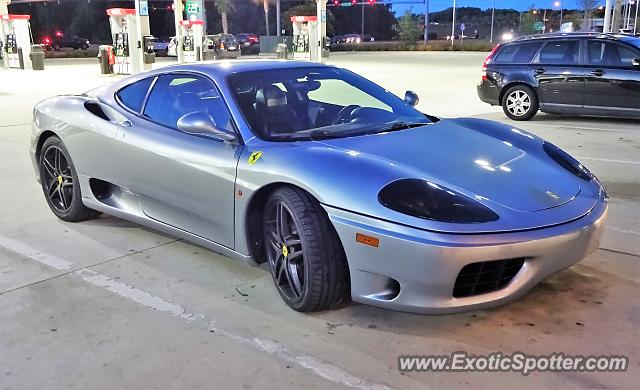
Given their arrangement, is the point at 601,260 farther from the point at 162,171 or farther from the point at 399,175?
the point at 162,171

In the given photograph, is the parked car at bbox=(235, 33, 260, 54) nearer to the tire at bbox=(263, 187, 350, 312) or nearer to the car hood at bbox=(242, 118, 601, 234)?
the car hood at bbox=(242, 118, 601, 234)

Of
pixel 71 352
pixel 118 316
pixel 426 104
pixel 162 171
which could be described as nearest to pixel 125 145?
pixel 162 171

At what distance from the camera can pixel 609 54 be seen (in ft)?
33.4

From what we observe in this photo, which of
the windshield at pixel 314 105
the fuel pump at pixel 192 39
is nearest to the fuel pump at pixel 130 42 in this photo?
the fuel pump at pixel 192 39

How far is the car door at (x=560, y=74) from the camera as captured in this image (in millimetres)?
10461

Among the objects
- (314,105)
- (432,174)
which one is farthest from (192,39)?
(432,174)

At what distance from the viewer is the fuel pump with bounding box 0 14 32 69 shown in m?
27.1

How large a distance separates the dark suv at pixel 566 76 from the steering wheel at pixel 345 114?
24.0ft

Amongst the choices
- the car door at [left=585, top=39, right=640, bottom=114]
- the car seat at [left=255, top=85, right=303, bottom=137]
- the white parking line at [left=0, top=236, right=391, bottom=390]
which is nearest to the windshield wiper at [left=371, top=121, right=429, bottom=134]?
the car seat at [left=255, top=85, right=303, bottom=137]

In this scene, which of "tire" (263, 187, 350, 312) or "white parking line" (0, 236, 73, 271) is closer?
"tire" (263, 187, 350, 312)

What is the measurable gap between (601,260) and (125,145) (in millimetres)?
3396

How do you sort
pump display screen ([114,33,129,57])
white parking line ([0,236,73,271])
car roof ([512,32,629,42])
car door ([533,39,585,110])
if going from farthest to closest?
1. pump display screen ([114,33,129,57])
2. car door ([533,39,585,110])
3. car roof ([512,32,629,42])
4. white parking line ([0,236,73,271])

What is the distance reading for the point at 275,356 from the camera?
3.02 metres

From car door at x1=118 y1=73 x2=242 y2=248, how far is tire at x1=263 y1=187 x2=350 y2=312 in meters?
0.34
